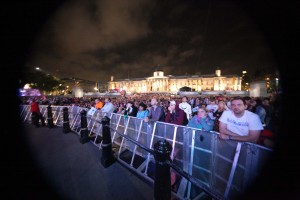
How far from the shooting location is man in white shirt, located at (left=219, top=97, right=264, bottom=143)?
3.09 meters

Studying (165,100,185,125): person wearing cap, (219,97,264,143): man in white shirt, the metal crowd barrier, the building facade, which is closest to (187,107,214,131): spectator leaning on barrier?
the metal crowd barrier

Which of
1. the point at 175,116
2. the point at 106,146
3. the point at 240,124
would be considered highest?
the point at 240,124

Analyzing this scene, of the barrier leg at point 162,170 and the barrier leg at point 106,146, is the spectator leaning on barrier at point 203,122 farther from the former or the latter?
the barrier leg at point 106,146

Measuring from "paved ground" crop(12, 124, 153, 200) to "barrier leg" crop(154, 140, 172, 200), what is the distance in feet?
3.12

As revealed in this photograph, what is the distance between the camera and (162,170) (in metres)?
2.50

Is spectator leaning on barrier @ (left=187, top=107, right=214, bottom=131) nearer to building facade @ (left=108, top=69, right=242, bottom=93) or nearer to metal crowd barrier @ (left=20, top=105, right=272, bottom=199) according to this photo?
metal crowd barrier @ (left=20, top=105, right=272, bottom=199)

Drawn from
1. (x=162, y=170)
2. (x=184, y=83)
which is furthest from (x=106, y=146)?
(x=184, y=83)

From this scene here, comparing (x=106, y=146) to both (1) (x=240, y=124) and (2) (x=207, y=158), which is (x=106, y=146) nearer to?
(2) (x=207, y=158)

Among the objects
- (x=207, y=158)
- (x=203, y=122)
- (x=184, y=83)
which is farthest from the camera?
(x=184, y=83)

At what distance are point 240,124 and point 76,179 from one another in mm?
4486

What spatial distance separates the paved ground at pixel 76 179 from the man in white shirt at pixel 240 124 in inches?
92.3

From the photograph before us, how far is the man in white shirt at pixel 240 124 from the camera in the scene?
10.2 ft

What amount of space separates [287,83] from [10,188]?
18.6 metres

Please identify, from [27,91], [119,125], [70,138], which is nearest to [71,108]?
[70,138]
